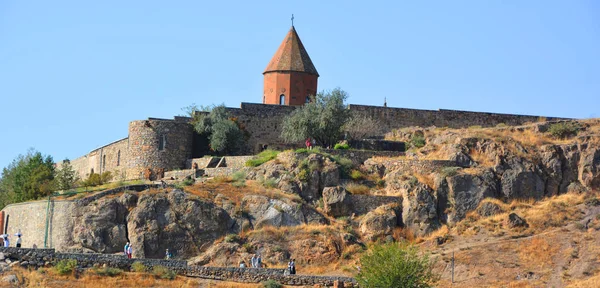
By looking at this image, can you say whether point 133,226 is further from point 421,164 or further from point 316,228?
point 421,164

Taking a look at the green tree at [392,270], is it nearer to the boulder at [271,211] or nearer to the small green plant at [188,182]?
the boulder at [271,211]

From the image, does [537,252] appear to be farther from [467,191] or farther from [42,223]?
[42,223]

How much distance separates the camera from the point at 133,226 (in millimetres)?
51375

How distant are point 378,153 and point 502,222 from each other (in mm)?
7186

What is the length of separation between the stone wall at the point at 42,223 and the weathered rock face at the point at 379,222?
38.7 ft

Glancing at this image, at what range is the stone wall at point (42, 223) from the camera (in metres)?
51.3

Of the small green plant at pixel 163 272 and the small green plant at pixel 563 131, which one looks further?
the small green plant at pixel 563 131

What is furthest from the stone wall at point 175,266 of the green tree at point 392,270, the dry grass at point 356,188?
the dry grass at point 356,188

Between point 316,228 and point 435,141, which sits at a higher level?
point 435,141

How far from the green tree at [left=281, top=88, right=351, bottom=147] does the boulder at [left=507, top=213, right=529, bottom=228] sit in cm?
1032

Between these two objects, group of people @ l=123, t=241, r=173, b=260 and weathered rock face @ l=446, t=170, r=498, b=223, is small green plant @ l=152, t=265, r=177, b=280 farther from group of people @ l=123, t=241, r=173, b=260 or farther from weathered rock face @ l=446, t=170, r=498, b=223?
weathered rock face @ l=446, t=170, r=498, b=223

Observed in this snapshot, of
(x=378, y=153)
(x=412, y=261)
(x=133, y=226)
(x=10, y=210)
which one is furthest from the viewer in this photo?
(x=378, y=153)

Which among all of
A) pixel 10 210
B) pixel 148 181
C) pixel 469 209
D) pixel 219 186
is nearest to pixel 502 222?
pixel 469 209

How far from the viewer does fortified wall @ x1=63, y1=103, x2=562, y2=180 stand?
59.6 metres
